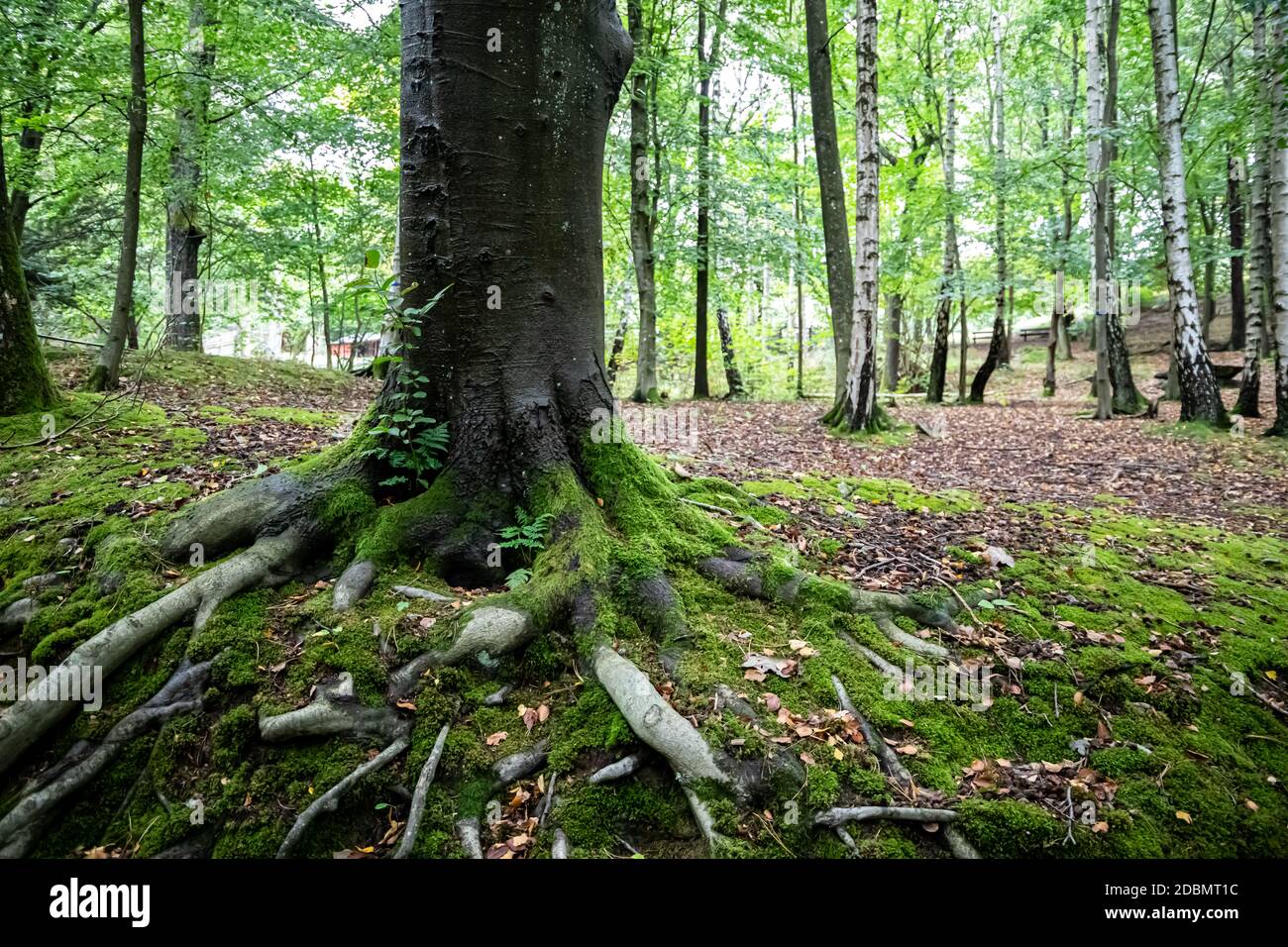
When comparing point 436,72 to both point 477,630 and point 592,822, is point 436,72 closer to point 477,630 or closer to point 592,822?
point 477,630

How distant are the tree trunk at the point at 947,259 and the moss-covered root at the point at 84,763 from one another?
705 inches

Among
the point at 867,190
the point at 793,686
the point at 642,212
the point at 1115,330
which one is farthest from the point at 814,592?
the point at 1115,330

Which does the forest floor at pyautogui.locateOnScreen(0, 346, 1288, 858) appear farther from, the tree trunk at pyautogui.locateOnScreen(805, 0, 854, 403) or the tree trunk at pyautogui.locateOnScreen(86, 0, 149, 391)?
the tree trunk at pyautogui.locateOnScreen(805, 0, 854, 403)

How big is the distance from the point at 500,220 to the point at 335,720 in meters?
2.69

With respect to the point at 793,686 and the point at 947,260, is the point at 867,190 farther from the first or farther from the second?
the point at 947,260

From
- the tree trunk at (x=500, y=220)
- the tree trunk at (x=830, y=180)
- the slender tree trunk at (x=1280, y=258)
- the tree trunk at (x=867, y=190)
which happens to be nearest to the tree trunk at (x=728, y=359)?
the tree trunk at (x=830, y=180)

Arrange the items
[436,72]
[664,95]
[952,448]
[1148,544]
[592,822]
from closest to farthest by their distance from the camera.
Result: 1. [592,822]
2. [436,72]
3. [1148,544]
4. [952,448]
5. [664,95]

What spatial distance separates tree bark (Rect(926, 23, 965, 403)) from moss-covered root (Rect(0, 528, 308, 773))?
17285 millimetres

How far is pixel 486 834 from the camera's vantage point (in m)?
2.47

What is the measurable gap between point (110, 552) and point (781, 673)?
369 centimetres

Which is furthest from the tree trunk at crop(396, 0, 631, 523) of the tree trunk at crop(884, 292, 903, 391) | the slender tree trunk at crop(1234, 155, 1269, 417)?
the tree trunk at crop(884, 292, 903, 391)

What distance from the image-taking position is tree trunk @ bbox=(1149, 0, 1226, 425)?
10.4 m

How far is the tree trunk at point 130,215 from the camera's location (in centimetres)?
672
